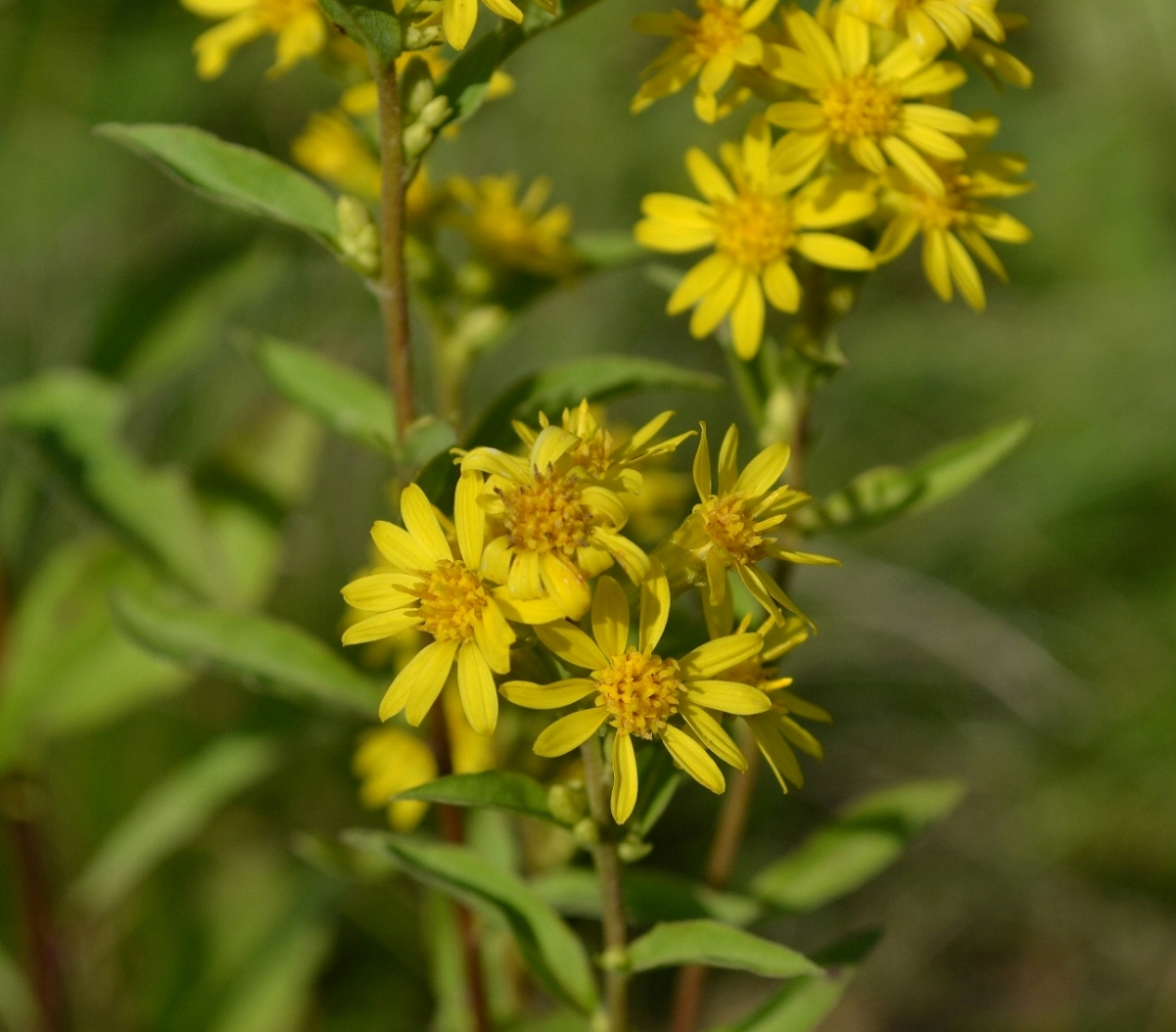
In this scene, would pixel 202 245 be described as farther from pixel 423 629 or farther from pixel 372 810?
pixel 423 629

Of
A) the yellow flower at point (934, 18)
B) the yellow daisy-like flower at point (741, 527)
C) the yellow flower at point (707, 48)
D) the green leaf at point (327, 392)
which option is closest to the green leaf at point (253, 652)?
the green leaf at point (327, 392)

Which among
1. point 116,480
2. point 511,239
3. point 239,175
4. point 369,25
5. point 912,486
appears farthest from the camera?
point 116,480

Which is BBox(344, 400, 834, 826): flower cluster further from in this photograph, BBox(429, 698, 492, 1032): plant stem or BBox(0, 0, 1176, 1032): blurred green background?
BBox(0, 0, 1176, 1032): blurred green background

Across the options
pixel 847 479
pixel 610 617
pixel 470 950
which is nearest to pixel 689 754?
pixel 610 617

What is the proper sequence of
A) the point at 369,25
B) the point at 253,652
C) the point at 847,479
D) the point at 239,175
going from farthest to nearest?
the point at 847,479
the point at 253,652
the point at 239,175
the point at 369,25

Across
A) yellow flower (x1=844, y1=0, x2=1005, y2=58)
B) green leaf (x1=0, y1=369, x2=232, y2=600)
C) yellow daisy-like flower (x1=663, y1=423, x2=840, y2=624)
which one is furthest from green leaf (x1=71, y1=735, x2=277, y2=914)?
yellow flower (x1=844, y1=0, x2=1005, y2=58)

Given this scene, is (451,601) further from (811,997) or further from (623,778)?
(811,997)

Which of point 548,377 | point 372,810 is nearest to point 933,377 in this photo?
point 372,810
